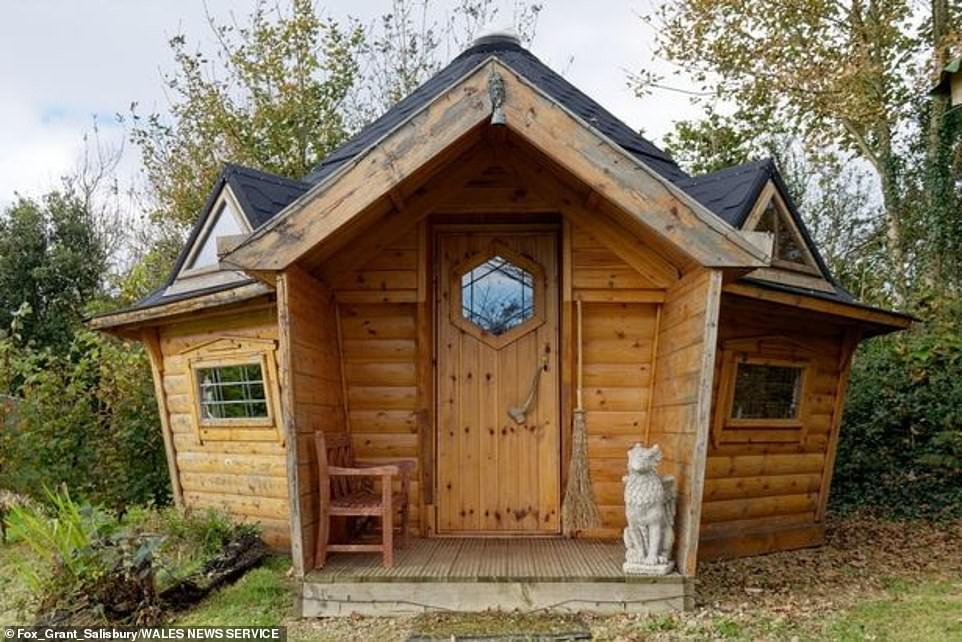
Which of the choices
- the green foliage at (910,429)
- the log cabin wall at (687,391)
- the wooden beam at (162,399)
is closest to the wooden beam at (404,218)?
the log cabin wall at (687,391)

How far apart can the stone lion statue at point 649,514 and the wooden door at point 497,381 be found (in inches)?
42.7

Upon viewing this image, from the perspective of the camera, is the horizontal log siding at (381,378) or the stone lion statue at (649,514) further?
the horizontal log siding at (381,378)

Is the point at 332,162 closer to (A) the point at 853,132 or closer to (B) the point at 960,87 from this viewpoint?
(B) the point at 960,87

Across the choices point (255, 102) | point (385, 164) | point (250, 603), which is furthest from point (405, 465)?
point (255, 102)

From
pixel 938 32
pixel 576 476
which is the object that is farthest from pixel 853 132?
pixel 576 476

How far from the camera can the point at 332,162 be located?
6.15 metres

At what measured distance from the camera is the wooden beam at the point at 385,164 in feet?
12.7

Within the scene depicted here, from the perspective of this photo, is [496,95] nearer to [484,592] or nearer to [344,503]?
[344,503]

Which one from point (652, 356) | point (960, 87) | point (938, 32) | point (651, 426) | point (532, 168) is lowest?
point (651, 426)

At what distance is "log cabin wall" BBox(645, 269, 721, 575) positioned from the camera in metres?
3.84

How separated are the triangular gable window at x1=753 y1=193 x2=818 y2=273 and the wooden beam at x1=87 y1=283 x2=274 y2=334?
4228 mm

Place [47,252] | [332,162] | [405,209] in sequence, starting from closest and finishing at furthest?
[405,209]
[332,162]
[47,252]

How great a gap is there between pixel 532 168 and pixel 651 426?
2.16 meters

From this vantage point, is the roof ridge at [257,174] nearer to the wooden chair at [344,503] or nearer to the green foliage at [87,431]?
the wooden chair at [344,503]
